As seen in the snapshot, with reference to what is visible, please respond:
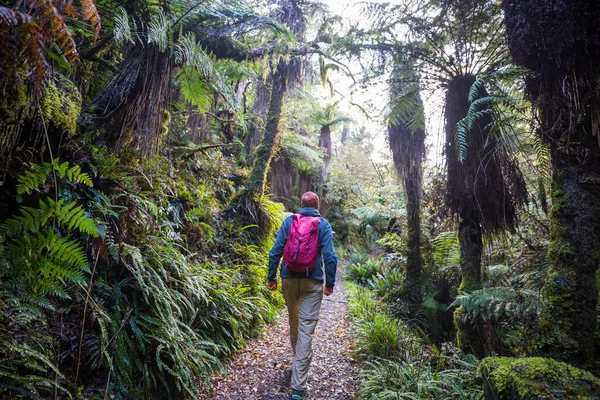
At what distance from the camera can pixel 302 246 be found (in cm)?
314

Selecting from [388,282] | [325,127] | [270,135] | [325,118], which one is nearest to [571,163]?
[388,282]

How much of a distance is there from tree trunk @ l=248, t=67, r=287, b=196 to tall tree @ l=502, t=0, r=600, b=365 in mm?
5513

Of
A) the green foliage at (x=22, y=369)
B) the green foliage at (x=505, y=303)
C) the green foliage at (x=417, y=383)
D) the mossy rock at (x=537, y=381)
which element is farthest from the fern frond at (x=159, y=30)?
the green foliage at (x=505, y=303)

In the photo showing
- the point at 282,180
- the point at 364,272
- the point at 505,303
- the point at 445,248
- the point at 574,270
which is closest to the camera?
the point at 574,270

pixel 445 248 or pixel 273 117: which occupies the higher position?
pixel 273 117

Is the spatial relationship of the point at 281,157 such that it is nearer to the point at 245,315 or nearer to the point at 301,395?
the point at 245,315

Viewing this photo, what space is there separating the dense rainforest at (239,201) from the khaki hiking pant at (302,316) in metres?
0.72

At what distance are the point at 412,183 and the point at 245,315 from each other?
4.36 m

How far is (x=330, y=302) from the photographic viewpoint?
7453 millimetres

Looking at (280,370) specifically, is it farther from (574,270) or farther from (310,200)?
(574,270)

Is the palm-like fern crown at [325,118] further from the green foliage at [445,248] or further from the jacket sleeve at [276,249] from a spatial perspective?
the jacket sleeve at [276,249]

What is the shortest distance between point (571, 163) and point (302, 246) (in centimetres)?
227

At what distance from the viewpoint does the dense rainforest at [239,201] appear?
1931mm

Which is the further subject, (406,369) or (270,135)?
(270,135)
